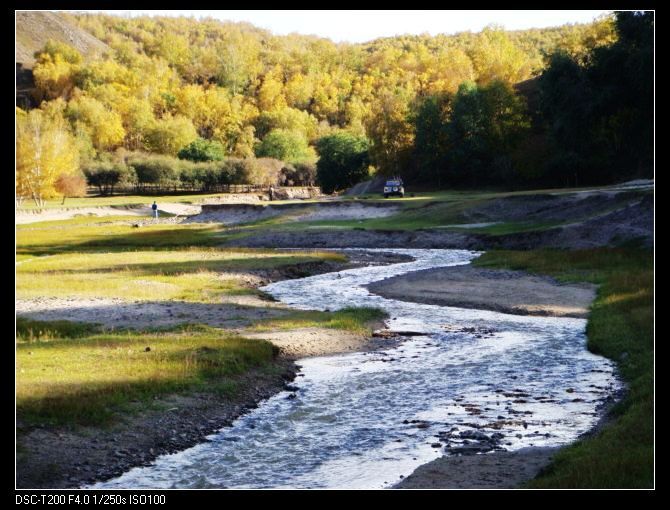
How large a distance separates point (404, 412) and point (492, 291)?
1939 cm

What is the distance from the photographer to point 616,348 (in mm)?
23656

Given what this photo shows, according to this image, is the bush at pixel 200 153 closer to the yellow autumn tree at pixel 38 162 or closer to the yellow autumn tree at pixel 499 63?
the yellow autumn tree at pixel 38 162

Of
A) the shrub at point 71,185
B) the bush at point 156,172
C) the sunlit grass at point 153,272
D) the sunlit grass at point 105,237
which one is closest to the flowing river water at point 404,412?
the sunlit grass at point 153,272

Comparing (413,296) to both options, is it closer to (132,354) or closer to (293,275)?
(293,275)

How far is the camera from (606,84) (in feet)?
185

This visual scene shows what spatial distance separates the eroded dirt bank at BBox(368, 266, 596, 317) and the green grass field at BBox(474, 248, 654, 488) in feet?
3.77

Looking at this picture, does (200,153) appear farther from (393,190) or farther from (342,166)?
(393,190)

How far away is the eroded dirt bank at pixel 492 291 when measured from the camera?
3234 centimetres

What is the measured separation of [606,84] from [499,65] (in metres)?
77.5

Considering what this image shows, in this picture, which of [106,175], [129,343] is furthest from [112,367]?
[106,175]

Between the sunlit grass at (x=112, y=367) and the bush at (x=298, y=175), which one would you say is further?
the bush at (x=298, y=175)

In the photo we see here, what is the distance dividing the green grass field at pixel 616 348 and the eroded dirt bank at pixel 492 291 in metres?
1.15
